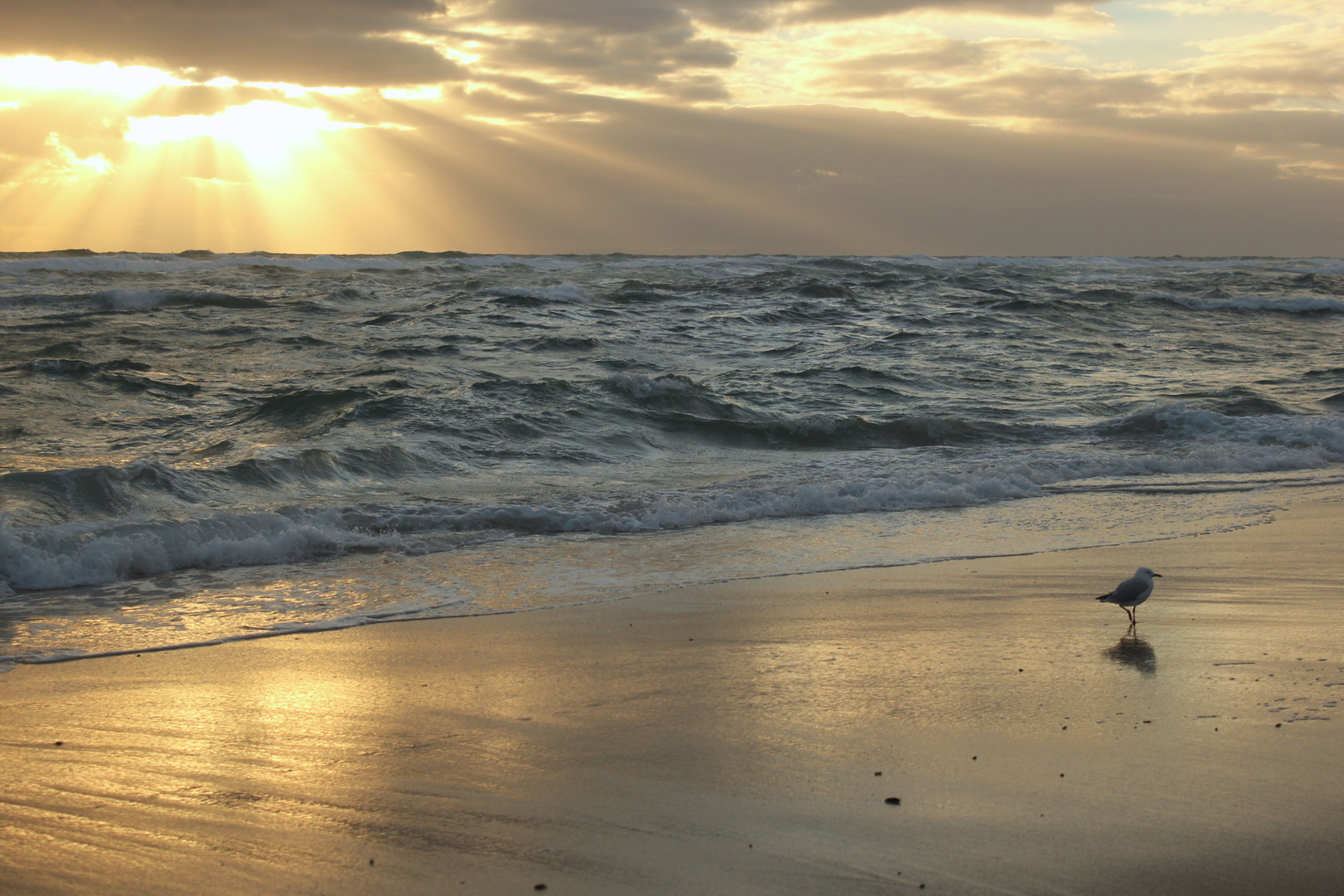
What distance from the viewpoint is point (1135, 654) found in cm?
406

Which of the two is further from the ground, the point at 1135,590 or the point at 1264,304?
the point at 1264,304

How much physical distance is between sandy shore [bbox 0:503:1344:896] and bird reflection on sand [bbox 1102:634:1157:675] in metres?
0.02

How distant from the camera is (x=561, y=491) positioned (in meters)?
8.12

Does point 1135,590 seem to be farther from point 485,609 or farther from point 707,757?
point 485,609

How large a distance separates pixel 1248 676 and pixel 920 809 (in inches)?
72.2

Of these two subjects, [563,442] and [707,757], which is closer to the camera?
[707,757]

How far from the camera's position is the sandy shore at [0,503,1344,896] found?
96.8 inches

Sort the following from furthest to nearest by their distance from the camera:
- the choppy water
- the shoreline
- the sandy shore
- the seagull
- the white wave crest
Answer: the white wave crest < the choppy water < the seagull < the shoreline < the sandy shore

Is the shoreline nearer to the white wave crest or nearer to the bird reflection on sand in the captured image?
the bird reflection on sand

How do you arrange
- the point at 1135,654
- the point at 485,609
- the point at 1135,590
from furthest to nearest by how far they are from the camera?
the point at 485,609 < the point at 1135,590 < the point at 1135,654

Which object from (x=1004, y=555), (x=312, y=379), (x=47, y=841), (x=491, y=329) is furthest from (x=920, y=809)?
(x=491, y=329)

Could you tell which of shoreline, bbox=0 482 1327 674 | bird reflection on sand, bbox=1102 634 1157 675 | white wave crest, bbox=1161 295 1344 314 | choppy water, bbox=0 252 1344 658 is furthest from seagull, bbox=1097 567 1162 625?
white wave crest, bbox=1161 295 1344 314

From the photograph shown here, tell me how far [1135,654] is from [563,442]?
22.9 ft

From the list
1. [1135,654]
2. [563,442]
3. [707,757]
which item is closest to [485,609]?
[707,757]
